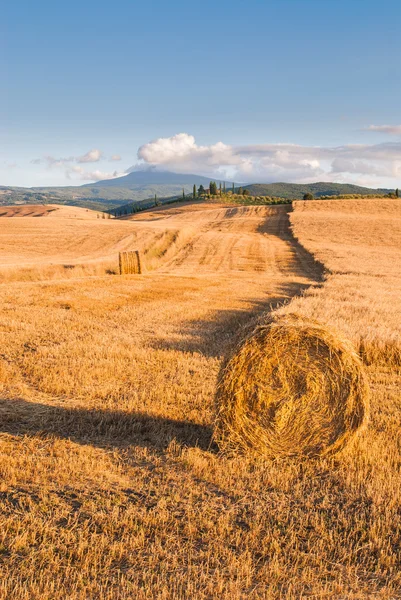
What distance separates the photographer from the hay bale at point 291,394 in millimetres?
7031

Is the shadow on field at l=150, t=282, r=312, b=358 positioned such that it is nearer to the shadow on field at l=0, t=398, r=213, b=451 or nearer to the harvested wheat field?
the harvested wheat field

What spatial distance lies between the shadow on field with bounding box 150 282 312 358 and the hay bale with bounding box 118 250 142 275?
31.4 ft

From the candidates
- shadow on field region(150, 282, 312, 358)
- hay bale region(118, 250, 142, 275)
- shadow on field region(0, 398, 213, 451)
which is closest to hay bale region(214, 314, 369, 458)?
shadow on field region(0, 398, 213, 451)

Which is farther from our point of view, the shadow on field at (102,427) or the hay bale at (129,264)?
the hay bale at (129,264)

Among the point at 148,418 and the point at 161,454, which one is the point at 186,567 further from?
the point at 148,418

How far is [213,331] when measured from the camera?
14.2 metres

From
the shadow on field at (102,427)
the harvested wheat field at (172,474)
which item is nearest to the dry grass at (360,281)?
the harvested wheat field at (172,474)

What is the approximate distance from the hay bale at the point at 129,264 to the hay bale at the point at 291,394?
20.3 m

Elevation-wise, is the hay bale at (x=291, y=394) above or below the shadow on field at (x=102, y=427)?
above

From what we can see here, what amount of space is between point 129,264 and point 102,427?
1963cm

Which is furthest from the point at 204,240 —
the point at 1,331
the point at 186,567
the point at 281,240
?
the point at 186,567

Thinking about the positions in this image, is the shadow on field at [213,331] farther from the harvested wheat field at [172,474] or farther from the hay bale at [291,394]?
the hay bale at [291,394]

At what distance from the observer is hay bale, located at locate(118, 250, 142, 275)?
27.0 metres

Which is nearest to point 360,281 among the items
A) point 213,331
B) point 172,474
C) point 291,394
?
point 213,331
